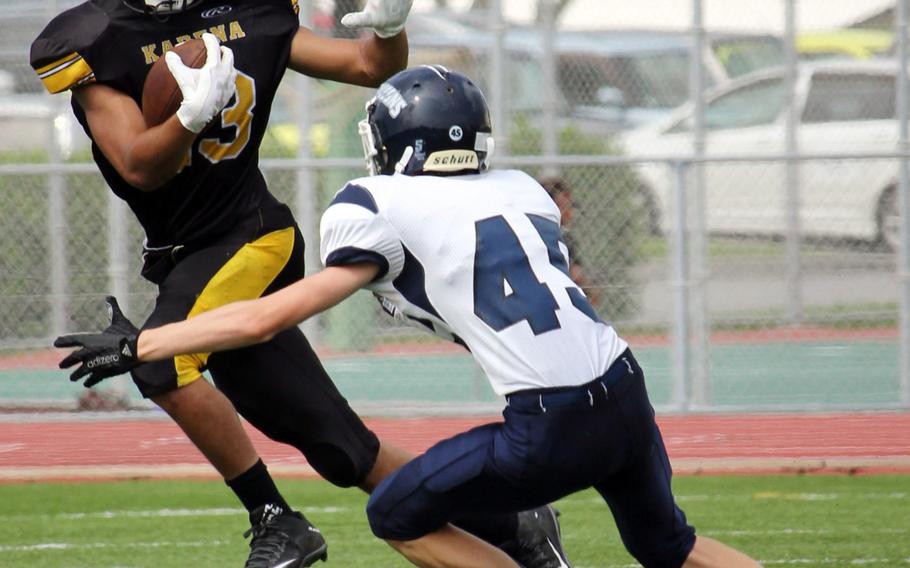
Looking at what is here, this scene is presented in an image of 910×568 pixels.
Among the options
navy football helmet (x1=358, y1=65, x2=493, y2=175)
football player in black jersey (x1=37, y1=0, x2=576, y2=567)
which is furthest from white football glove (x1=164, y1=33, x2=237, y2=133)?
navy football helmet (x1=358, y1=65, x2=493, y2=175)

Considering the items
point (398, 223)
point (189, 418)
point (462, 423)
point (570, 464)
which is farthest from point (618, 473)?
point (462, 423)

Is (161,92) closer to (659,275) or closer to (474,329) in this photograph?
(474,329)

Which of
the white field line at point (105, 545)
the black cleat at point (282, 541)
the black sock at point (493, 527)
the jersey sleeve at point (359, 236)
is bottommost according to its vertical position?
the white field line at point (105, 545)

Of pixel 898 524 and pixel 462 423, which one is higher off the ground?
pixel 898 524

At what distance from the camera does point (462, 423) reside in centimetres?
830

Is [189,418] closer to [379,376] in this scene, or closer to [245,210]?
[245,210]

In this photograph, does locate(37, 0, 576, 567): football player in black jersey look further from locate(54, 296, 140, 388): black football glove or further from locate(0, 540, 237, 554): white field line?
locate(0, 540, 237, 554): white field line

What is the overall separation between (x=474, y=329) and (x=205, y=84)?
103 centimetres

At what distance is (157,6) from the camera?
452 cm

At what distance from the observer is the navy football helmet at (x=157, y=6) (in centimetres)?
452

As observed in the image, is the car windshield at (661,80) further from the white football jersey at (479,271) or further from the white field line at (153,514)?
the white football jersey at (479,271)

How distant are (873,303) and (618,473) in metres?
5.32

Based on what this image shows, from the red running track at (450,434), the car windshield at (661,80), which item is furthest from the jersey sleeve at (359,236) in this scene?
the car windshield at (661,80)

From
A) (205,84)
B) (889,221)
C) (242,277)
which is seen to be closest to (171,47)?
(205,84)
